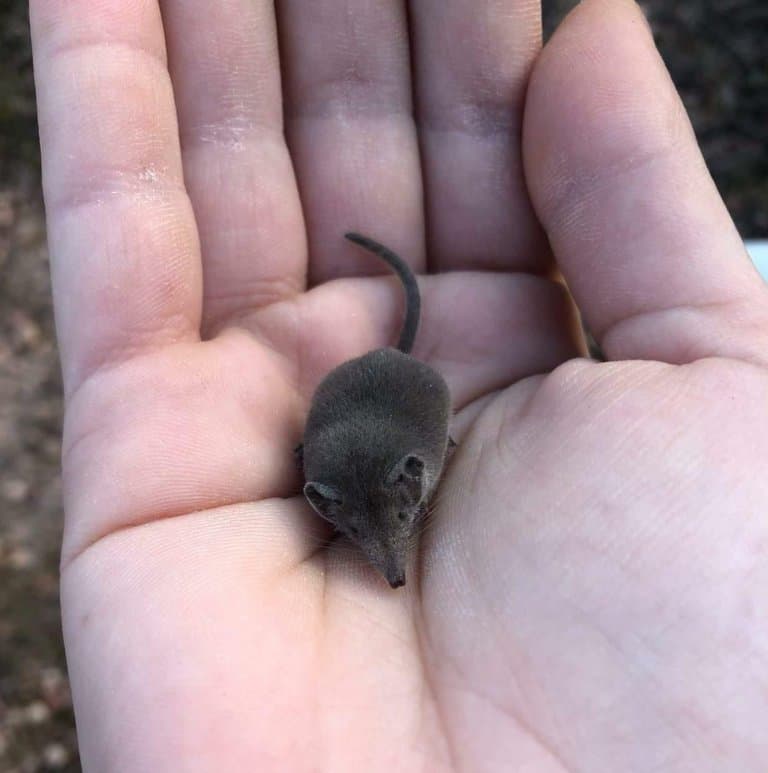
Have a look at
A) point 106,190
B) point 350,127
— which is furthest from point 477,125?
point 106,190

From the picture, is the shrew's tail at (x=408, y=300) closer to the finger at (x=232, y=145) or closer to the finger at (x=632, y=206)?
the finger at (x=232, y=145)

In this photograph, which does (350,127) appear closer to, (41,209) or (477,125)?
(477,125)

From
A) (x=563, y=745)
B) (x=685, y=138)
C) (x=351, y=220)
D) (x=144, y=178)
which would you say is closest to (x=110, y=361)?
(x=144, y=178)

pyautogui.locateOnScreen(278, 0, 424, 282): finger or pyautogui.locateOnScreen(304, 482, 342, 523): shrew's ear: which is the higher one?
pyautogui.locateOnScreen(278, 0, 424, 282): finger

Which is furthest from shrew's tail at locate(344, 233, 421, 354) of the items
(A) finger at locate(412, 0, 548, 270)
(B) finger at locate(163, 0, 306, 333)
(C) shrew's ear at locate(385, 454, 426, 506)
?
(C) shrew's ear at locate(385, 454, 426, 506)

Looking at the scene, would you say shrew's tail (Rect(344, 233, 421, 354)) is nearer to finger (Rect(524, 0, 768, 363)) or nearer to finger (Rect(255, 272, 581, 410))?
finger (Rect(255, 272, 581, 410))

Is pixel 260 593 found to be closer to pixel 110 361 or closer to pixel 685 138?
pixel 110 361
